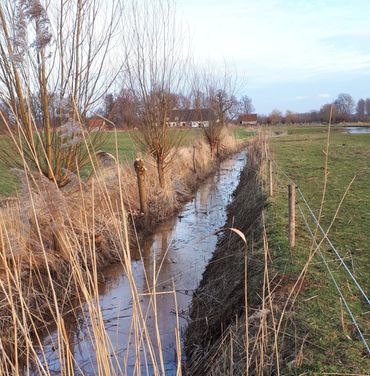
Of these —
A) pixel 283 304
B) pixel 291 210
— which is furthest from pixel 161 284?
pixel 283 304

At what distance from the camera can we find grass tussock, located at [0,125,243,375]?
1.68 m

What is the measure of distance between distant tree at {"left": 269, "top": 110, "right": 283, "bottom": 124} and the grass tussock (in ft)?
145

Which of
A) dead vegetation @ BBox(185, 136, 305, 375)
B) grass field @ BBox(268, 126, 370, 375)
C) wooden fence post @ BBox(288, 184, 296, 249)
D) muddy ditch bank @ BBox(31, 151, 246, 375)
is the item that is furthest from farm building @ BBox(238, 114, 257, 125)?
wooden fence post @ BBox(288, 184, 296, 249)

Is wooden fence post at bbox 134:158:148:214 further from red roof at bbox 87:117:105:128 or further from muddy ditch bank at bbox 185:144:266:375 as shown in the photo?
red roof at bbox 87:117:105:128

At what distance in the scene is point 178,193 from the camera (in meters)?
12.4

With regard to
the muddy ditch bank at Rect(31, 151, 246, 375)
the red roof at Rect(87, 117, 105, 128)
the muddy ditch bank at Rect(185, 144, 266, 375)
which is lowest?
the muddy ditch bank at Rect(31, 151, 246, 375)

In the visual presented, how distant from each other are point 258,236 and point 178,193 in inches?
249

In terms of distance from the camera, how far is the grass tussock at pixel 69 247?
168cm

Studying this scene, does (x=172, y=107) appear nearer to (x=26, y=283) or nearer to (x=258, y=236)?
(x=258, y=236)

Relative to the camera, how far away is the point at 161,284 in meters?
6.33

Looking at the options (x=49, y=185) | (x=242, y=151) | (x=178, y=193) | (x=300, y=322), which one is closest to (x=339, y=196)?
(x=178, y=193)

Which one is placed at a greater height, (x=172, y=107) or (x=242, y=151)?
(x=172, y=107)

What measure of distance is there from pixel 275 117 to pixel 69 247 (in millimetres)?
60468

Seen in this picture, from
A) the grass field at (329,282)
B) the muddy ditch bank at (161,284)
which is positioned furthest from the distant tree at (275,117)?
the grass field at (329,282)
